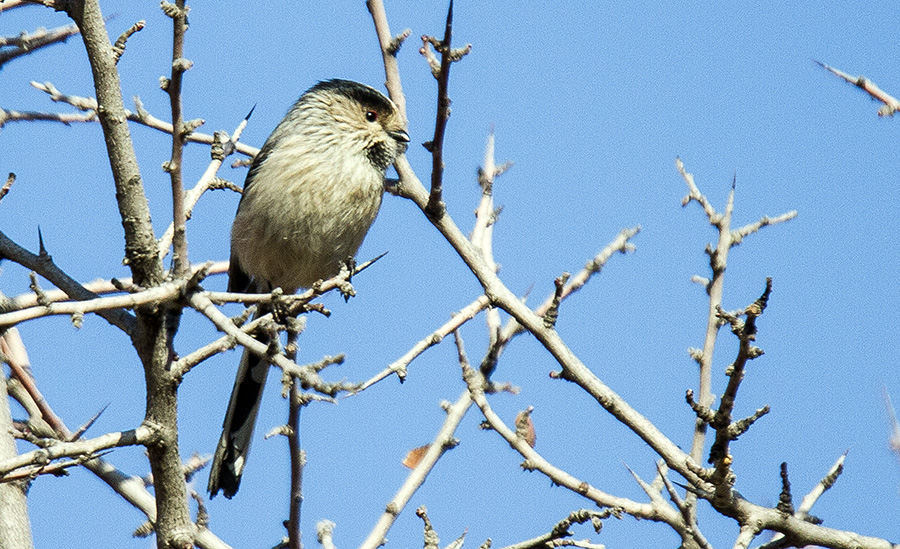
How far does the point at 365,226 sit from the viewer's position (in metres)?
5.40

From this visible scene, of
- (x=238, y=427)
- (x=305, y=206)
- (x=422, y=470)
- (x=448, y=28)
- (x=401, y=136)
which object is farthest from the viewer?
(x=401, y=136)

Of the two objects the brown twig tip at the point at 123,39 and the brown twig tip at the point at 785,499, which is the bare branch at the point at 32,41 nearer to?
the brown twig tip at the point at 123,39

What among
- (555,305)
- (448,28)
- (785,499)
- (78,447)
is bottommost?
(785,499)

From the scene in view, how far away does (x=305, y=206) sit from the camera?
5227mm

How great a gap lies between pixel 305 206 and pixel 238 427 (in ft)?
4.07

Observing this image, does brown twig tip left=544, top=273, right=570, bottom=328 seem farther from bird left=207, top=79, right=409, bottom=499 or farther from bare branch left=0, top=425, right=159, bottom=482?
bird left=207, top=79, right=409, bottom=499

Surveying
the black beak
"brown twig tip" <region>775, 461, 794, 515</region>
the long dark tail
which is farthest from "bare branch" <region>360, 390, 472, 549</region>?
the black beak

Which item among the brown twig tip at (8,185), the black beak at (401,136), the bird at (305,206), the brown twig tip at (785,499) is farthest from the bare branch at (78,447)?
the black beak at (401,136)

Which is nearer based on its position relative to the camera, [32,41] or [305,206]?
[32,41]

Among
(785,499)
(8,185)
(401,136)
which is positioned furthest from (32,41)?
(785,499)

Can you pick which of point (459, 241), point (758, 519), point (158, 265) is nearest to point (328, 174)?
point (459, 241)

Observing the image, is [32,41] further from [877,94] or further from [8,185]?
[877,94]

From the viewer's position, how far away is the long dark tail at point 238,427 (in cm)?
435

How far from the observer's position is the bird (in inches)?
206
